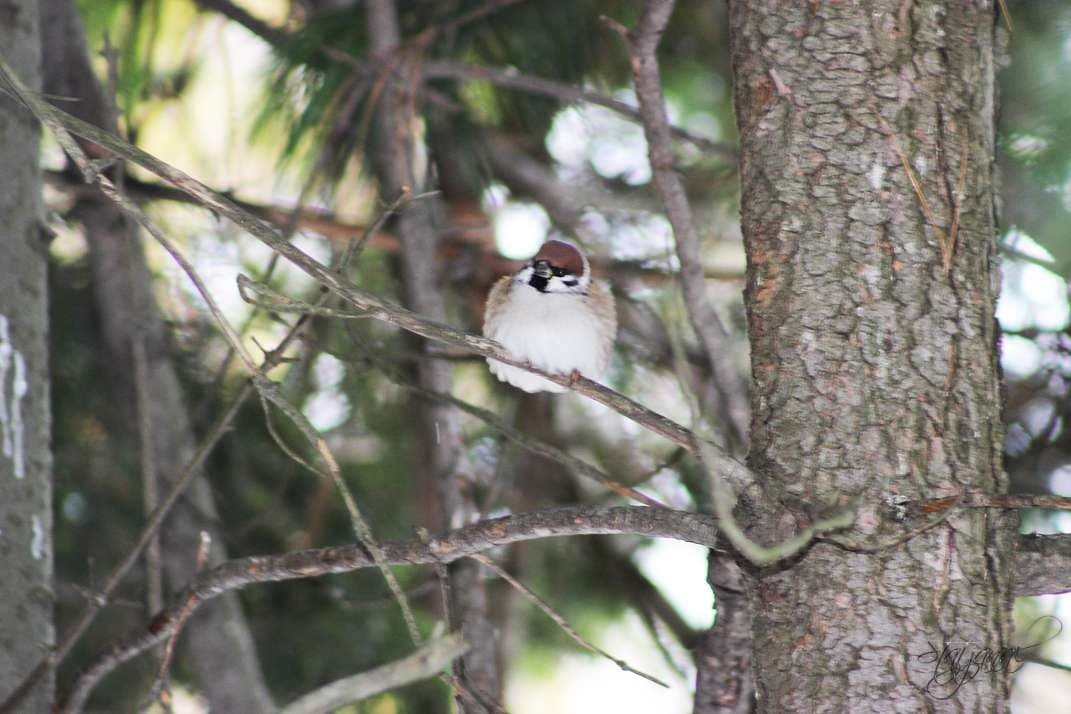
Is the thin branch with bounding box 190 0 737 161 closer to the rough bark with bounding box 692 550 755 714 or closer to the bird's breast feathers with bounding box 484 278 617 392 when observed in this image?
the bird's breast feathers with bounding box 484 278 617 392

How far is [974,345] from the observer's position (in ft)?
6.33

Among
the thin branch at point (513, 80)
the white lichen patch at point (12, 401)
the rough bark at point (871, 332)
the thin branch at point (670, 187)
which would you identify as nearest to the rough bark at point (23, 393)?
the white lichen patch at point (12, 401)

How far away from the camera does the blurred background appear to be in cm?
364

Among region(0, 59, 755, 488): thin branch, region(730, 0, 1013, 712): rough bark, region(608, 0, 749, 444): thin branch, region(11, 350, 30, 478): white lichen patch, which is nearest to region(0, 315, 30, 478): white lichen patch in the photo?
region(11, 350, 30, 478): white lichen patch

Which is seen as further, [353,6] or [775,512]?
[353,6]

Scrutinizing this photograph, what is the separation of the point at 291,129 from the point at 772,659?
7.16 ft

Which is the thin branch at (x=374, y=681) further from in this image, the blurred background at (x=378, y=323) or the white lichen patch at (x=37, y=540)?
the blurred background at (x=378, y=323)

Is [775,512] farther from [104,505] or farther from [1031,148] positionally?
[104,505]

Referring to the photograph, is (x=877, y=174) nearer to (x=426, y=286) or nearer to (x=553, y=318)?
(x=553, y=318)

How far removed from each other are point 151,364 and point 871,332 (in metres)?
2.46

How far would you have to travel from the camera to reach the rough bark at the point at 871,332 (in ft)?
5.93

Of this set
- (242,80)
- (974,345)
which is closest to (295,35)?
(242,80)

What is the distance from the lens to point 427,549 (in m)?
1.99

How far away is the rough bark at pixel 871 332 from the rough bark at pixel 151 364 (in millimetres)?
1996
